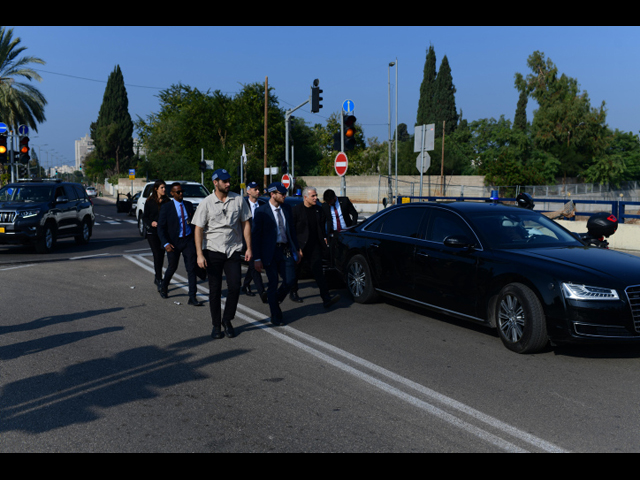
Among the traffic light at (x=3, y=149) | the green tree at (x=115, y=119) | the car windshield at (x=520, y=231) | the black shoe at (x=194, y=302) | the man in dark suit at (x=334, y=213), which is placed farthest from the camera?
the green tree at (x=115, y=119)

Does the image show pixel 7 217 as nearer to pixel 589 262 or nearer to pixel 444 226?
pixel 444 226

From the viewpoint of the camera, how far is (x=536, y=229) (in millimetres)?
7434

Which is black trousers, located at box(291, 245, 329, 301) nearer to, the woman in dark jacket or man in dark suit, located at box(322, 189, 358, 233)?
man in dark suit, located at box(322, 189, 358, 233)

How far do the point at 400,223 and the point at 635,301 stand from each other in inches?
132

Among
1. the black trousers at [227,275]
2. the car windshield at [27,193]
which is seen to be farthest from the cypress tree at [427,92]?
the black trousers at [227,275]

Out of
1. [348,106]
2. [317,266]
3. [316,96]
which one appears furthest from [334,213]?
[316,96]

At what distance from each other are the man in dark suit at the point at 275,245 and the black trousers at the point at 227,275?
1.94 feet

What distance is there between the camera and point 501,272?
6.62 metres

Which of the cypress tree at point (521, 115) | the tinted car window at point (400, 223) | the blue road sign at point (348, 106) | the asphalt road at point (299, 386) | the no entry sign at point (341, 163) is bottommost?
the asphalt road at point (299, 386)

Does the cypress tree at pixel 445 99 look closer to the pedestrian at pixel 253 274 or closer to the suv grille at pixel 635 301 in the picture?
the pedestrian at pixel 253 274

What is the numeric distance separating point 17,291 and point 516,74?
200ft

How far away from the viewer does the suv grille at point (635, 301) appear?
5902 mm
